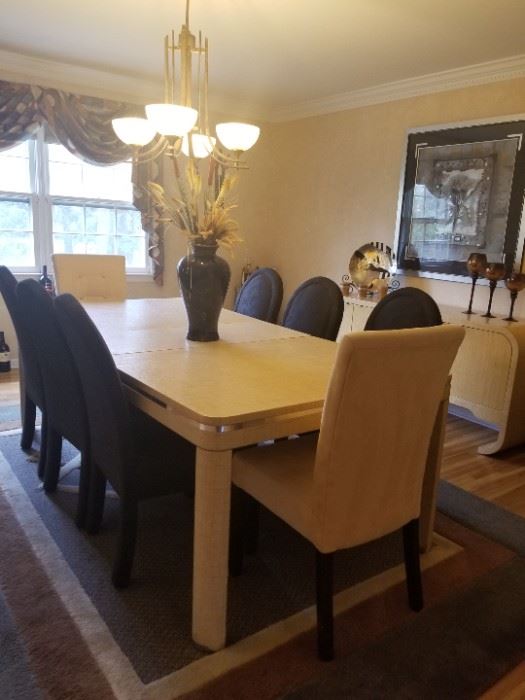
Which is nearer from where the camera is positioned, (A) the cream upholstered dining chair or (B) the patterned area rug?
(A) the cream upholstered dining chair

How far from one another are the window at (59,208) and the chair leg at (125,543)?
10.3 feet

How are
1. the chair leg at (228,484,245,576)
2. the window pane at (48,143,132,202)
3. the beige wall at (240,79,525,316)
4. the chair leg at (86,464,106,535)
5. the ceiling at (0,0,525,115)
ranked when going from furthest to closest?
the window pane at (48,143,132,202)
the beige wall at (240,79,525,316)
the ceiling at (0,0,525,115)
the chair leg at (86,464,106,535)
the chair leg at (228,484,245,576)

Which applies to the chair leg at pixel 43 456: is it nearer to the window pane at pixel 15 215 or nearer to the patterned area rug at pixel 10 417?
the patterned area rug at pixel 10 417

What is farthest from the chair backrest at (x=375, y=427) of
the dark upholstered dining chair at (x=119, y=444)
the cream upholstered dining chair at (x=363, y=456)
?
the dark upholstered dining chair at (x=119, y=444)

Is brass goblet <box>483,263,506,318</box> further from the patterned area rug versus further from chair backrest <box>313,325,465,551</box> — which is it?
the patterned area rug

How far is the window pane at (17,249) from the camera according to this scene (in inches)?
162

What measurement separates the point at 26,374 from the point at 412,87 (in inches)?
132

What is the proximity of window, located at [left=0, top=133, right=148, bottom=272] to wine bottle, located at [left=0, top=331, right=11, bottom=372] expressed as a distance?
1.91 ft

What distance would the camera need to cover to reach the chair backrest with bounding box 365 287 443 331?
2045 millimetres

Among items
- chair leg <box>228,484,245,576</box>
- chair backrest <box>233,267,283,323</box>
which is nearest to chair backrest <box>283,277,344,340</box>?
chair backrest <box>233,267,283,323</box>

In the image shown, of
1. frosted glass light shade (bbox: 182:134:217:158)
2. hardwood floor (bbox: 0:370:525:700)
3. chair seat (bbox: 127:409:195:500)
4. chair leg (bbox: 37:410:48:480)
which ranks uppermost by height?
frosted glass light shade (bbox: 182:134:217:158)

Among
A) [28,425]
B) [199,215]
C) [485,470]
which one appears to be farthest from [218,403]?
[485,470]

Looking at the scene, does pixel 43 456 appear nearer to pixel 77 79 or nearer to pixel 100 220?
pixel 100 220

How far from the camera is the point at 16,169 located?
407 cm
